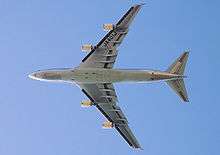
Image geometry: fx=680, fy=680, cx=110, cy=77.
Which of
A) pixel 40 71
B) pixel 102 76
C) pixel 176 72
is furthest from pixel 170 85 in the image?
pixel 40 71

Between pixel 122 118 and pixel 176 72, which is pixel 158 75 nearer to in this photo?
pixel 176 72

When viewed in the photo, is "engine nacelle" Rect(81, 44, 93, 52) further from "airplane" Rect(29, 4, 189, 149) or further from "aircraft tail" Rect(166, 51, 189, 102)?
"aircraft tail" Rect(166, 51, 189, 102)

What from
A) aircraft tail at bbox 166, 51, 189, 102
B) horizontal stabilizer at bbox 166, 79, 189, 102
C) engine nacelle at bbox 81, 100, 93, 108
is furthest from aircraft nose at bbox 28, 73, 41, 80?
horizontal stabilizer at bbox 166, 79, 189, 102

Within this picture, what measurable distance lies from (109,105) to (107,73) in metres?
15.6

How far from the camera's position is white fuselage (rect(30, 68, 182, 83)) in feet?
464

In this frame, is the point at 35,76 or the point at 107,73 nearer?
the point at 107,73

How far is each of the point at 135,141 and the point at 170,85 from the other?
18.8 metres

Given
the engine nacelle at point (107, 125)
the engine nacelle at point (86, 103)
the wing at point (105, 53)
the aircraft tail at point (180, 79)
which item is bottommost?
the engine nacelle at point (107, 125)

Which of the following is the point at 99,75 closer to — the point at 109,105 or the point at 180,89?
the point at 109,105

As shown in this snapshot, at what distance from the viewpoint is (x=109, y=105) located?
157250 millimetres

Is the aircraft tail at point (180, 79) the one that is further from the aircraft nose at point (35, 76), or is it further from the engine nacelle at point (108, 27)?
the aircraft nose at point (35, 76)

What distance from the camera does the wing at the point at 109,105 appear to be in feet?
506

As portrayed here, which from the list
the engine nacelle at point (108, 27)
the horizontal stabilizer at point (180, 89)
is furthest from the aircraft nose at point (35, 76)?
the horizontal stabilizer at point (180, 89)

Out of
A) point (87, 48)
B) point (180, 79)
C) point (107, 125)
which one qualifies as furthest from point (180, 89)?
point (87, 48)
